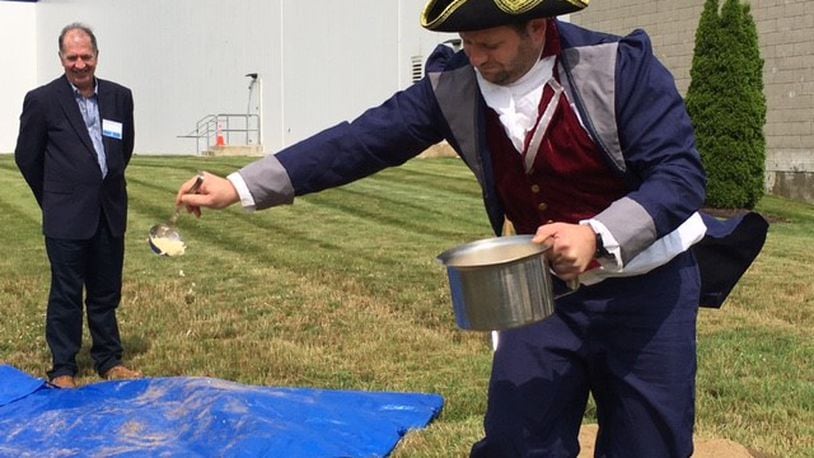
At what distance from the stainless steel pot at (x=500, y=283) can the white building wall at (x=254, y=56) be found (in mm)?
20573

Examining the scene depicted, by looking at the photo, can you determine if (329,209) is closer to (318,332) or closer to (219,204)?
(318,332)

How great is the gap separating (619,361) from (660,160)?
1.92 ft

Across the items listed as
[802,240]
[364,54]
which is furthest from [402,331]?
[364,54]

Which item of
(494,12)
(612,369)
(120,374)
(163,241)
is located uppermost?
(494,12)

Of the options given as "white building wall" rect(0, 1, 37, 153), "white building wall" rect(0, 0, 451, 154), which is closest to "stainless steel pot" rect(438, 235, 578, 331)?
"white building wall" rect(0, 0, 451, 154)

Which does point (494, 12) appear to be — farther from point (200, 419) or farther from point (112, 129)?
point (112, 129)

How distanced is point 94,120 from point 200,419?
2.02 metres

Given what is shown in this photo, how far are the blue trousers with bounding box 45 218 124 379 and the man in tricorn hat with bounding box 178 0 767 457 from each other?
133 inches

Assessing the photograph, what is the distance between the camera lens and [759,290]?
8.27 m

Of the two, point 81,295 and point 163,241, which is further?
point 81,295

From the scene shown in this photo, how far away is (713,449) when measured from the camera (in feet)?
14.0

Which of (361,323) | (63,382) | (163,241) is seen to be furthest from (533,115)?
(361,323)

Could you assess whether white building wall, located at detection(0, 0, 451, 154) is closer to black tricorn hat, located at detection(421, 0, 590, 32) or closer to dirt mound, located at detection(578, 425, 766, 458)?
dirt mound, located at detection(578, 425, 766, 458)

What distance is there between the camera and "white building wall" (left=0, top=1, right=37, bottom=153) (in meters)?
45.0
